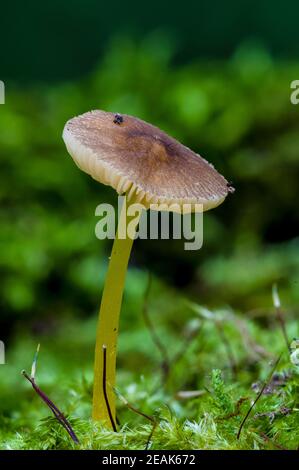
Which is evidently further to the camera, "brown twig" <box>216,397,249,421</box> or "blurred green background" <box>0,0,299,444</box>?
"blurred green background" <box>0,0,299,444</box>

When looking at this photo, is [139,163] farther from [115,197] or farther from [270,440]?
[115,197]

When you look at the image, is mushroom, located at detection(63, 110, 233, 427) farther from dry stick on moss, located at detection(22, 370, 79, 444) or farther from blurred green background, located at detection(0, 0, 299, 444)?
blurred green background, located at detection(0, 0, 299, 444)

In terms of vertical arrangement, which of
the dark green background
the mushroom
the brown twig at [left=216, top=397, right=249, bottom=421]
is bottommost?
the brown twig at [left=216, top=397, right=249, bottom=421]

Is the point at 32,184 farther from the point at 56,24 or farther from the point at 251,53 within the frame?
the point at 56,24

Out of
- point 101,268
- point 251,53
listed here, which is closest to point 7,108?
point 101,268

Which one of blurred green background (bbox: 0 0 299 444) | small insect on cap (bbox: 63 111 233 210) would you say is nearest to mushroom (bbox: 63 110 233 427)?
small insect on cap (bbox: 63 111 233 210)
